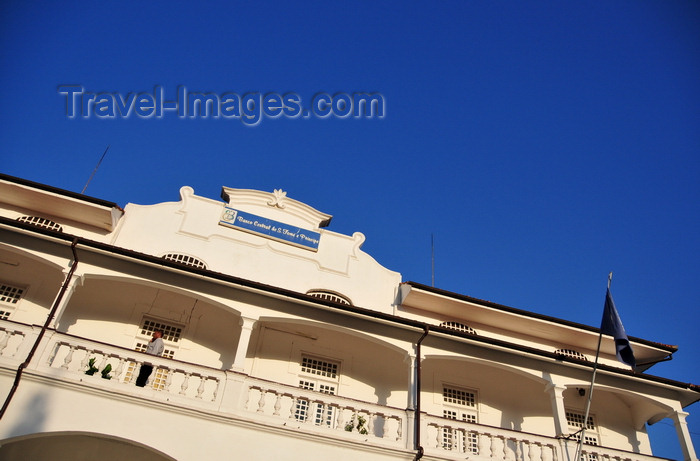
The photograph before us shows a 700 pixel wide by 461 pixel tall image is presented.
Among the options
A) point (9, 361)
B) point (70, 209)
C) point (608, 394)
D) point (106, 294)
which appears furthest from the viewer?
point (608, 394)

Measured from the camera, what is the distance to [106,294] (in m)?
14.7

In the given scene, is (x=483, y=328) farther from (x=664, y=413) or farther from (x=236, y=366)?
(x=236, y=366)

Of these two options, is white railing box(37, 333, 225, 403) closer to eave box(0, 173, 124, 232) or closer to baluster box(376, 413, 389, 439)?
baluster box(376, 413, 389, 439)

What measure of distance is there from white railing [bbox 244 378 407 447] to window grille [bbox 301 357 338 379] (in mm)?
1983

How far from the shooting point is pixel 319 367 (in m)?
15.4

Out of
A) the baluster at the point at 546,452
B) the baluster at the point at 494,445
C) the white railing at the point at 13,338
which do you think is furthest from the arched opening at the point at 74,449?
the baluster at the point at 546,452

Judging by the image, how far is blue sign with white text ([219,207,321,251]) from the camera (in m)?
17.3

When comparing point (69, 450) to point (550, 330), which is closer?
point (69, 450)

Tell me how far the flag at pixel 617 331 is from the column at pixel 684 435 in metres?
3.36

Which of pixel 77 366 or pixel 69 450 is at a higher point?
pixel 77 366

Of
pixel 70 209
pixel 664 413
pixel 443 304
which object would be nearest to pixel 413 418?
pixel 443 304

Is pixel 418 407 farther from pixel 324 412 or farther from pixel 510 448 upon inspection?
pixel 510 448

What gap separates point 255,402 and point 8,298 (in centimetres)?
737

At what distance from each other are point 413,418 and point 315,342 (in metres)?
3.76
